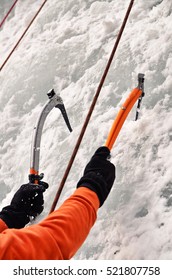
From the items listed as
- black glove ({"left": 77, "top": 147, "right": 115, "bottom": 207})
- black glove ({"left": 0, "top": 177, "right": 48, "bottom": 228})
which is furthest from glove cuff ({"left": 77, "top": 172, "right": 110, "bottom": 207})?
black glove ({"left": 0, "top": 177, "right": 48, "bottom": 228})

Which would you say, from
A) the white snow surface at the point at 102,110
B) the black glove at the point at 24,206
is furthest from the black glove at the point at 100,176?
the black glove at the point at 24,206

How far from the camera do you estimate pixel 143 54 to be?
167cm

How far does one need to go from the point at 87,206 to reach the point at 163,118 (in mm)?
565

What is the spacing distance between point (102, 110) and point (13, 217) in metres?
0.63

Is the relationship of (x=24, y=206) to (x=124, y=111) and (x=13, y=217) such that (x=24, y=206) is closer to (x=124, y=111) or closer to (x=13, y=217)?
(x=13, y=217)

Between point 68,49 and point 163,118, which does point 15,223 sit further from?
point 68,49

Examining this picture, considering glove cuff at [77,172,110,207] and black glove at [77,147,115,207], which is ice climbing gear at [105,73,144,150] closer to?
black glove at [77,147,115,207]

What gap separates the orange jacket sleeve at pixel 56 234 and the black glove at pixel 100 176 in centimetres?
4

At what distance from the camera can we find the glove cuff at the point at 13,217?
1.29 meters

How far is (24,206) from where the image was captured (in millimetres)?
1365

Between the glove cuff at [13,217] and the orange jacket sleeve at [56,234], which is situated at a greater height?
the orange jacket sleeve at [56,234]

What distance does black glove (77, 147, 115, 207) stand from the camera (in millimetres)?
1058

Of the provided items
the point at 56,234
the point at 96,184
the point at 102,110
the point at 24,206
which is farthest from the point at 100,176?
the point at 102,110

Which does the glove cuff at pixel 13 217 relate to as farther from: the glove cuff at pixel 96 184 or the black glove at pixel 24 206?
the glove cuff at pixel 96 184
